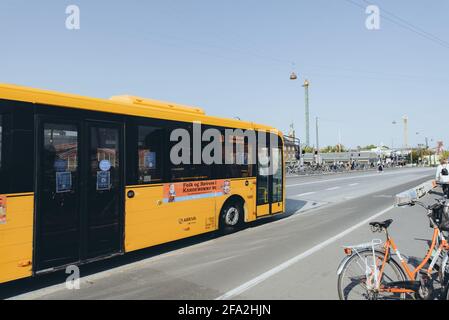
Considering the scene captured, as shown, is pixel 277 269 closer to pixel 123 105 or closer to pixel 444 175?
pixel 123 105

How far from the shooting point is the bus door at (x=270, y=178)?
9.90m

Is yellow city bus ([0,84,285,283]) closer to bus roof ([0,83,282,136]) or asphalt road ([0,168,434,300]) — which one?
bus roof ([0,83,282,136])

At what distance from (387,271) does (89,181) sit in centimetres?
452

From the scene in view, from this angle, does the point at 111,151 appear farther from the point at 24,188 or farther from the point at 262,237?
the point at 262,237

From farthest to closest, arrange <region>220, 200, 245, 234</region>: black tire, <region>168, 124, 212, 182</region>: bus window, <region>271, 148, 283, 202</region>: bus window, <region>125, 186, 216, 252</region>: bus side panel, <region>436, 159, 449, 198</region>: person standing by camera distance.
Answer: <region>436, 159, 449, 198</region>: person standing → <region>271, 148, 283, 202</region>: bus window → <region>220, 200, 245, 234</region>: black tire → <region>168, 124, 212, 182</region>: bus window → <region>125, 186, 216, 252</region>: bus side panel

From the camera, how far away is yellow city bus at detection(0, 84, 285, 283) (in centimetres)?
469

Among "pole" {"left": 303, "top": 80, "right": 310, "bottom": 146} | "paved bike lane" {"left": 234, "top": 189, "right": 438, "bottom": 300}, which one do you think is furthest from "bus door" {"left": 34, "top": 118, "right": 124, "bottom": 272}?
"pole" {"left": 303, "top": 80, "right": 310, "bottom": 146}

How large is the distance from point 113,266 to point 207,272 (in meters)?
1.80

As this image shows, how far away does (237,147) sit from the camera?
9.04m

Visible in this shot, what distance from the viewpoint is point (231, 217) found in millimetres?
8867

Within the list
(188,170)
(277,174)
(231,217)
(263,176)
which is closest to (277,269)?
(188,170)

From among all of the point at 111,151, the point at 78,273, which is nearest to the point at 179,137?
the point at 111,151

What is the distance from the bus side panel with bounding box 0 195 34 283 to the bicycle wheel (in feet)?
14.0

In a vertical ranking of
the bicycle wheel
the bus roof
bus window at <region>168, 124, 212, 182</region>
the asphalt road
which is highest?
the bus roof
